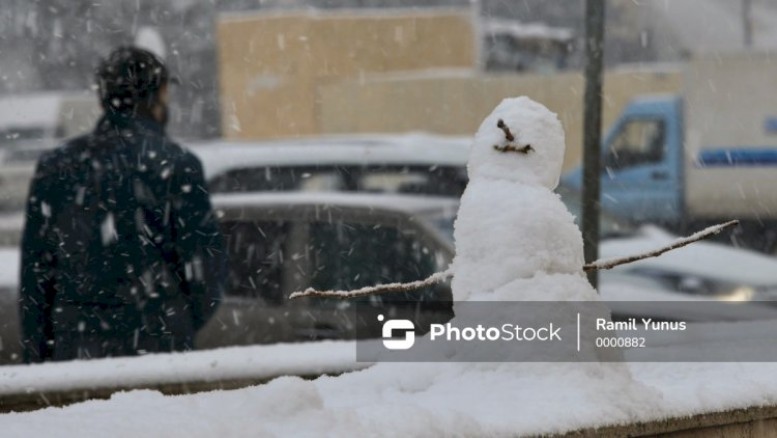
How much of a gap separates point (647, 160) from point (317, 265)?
1270 centimetres

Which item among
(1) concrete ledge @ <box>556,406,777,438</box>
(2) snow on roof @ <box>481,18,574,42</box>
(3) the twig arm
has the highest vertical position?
(3) the twig arm

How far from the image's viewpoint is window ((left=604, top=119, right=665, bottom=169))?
1816 cm

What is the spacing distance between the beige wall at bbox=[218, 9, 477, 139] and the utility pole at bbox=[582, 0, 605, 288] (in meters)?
21.1

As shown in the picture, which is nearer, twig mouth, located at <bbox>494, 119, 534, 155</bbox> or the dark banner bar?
the dark banner bar

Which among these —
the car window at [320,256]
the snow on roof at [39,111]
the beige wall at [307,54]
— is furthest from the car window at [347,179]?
the snow on roof at [39,111]

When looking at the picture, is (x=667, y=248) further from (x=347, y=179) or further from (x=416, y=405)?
(x=347, y=179)

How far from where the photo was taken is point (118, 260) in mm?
4699

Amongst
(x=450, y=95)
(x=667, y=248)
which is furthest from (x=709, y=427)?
(x=450, y=95)

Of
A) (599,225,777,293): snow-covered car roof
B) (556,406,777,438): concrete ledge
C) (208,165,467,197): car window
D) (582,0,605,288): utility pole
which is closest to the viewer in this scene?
(556,406,777,438): concrete ledge

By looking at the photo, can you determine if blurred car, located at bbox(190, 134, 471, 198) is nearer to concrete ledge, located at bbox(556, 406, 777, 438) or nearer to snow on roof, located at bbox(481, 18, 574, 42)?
concrete ledge, located at bbox(556, 406, 777, 438)

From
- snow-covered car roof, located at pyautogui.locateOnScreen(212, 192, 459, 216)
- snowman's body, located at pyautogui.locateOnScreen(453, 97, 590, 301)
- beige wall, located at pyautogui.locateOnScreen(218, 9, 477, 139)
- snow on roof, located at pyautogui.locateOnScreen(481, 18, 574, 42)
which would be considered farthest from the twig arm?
snow on roof, located at pyautogui.locateOnScreen(481, 18, 574, 42)

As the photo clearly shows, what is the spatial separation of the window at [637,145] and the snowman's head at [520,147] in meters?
15.4

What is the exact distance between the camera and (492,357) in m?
2.74

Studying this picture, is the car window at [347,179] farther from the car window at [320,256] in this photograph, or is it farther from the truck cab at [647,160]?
the truck cab at [647,160]
